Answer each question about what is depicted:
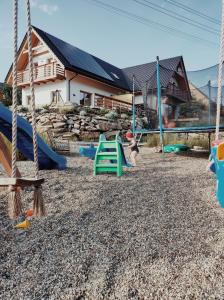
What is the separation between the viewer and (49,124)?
43.2 ft

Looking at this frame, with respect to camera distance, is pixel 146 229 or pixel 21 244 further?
pixel 146 229

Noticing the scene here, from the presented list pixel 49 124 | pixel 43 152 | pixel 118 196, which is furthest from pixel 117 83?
pixel 118 196

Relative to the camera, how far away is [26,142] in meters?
4.70

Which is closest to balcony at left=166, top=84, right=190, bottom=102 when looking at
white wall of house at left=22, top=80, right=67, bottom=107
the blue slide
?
the blue slide

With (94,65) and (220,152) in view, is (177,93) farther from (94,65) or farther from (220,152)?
(94,65)

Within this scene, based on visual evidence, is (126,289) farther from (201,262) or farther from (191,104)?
(191,104)

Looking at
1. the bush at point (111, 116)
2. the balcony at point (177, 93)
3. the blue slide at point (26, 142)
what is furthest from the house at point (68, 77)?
the blue slide at point (26, 142)

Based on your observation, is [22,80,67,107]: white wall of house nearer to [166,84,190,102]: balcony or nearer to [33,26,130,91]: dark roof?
[33,26,130,91]: dark roof

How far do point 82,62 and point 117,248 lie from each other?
64.8 feet

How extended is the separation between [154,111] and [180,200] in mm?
5722

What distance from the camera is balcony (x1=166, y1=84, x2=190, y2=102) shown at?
8.68m

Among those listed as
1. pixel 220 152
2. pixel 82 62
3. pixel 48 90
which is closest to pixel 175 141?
pixel 220 152

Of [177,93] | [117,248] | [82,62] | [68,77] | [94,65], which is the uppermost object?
[94,65]

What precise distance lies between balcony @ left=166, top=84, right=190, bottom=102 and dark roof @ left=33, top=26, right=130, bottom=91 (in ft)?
34.5
